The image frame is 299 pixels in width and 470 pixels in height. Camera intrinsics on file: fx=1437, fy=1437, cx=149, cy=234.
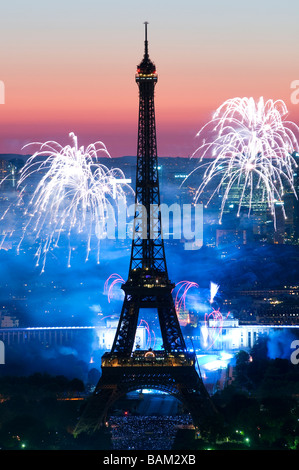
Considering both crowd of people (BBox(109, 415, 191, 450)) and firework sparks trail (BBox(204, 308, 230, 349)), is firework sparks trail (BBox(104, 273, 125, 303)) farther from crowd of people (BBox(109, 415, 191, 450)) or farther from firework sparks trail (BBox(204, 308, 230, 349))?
crowd of people (BBox(109, 415, 191, 450))

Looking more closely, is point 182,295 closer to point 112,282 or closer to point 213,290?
point 213,290

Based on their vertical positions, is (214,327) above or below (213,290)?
below

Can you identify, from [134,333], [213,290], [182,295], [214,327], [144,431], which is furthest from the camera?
[213,290]

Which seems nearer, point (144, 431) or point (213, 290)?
point (144, 431)

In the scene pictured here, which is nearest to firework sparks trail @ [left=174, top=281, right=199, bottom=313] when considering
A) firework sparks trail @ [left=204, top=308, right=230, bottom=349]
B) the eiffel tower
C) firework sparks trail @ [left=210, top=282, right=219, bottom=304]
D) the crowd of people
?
firework sparks trail @ [left=210, top=282, right=219, bottom=304]

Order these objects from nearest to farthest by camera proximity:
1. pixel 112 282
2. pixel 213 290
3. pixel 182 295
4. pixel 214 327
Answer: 1. pixel 214 327
2. pixel 182 295
3. pixel 213 290
4. pixel 112 282

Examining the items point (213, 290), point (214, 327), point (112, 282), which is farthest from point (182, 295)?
point (112, 282)

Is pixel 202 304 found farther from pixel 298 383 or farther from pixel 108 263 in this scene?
pixel 298 383

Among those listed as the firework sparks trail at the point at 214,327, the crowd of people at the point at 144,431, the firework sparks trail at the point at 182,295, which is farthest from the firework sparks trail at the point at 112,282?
the crowd of people at the point at 144,431

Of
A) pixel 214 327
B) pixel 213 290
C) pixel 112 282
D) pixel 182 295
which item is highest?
pixel 112 282
